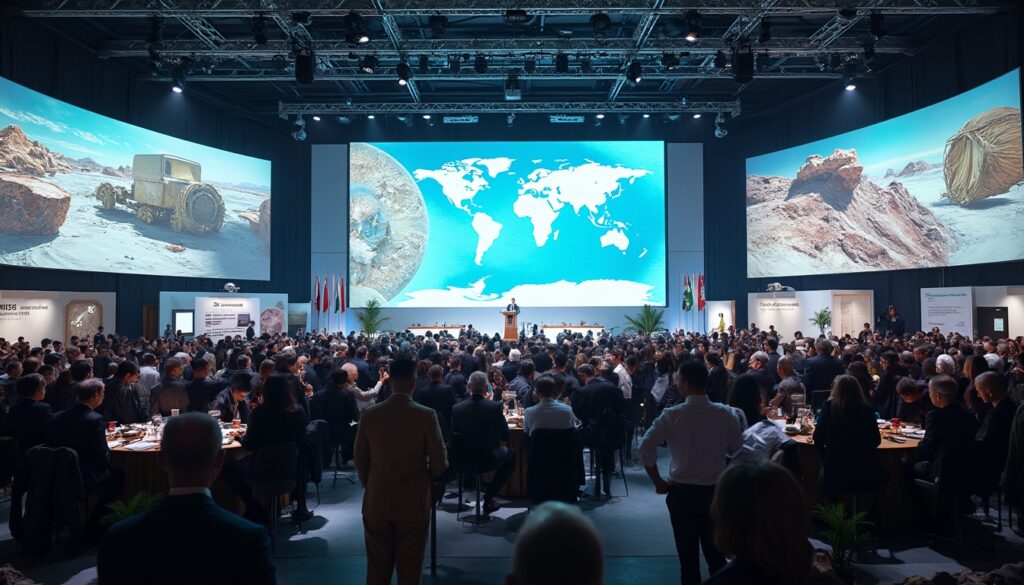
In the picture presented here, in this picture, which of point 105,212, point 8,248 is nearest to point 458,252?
point 105,212

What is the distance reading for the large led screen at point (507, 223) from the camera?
72.5ft

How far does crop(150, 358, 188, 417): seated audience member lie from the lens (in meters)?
6.43

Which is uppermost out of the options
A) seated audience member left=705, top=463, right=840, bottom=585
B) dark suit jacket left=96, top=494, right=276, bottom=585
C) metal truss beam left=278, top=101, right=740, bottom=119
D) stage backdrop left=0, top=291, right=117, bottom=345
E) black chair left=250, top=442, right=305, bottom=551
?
metal truss beam left=278, top=101, right=740, bottom=119

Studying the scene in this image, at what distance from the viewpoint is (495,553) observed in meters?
5.26

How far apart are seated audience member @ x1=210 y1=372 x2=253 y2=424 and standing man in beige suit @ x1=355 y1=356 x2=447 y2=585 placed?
2.65 meters

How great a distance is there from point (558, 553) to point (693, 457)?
2656 mm

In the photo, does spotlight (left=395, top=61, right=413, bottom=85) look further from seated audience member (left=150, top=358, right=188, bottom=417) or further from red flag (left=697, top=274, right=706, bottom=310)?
red flag (left=697, top=274, right=706, bottom=310)

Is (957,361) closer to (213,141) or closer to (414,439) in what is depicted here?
(414,439)

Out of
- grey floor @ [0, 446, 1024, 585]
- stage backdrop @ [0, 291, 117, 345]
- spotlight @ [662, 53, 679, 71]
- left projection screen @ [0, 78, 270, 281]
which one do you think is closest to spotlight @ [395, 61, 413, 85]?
spotlight @ [662, 53, 679, 71]

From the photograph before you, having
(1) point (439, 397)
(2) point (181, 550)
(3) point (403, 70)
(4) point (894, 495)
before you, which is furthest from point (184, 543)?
(3) point (403, 70)

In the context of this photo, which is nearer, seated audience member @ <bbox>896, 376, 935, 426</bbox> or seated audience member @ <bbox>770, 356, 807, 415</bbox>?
seated audience member @ <bbox>896, 376, 935, 426</bbox>

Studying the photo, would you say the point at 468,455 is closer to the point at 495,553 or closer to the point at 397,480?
the point at 495,553

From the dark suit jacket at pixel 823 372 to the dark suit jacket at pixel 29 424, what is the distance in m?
8.33

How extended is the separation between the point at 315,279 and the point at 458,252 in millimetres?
5190
